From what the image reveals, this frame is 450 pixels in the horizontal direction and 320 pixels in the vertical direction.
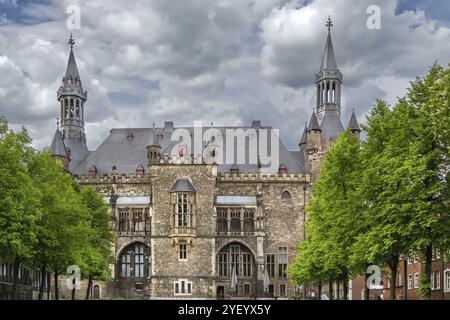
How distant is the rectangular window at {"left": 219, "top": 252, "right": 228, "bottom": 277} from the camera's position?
298 feet

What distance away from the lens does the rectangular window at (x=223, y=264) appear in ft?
298

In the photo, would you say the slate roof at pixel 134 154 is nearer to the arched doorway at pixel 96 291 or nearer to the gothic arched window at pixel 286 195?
the gothic arched window at pixel 286 195

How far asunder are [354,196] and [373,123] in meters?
4.92

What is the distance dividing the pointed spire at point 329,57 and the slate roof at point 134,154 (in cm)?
1241

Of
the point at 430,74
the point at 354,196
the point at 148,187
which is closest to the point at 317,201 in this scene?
the point at 354,196

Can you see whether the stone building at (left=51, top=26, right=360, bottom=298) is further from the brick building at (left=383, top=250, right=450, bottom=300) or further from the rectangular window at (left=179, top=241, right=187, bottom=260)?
the brick building at (left=383, top=250, right=450, bottom=300)

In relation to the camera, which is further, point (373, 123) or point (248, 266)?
point (248, 266)

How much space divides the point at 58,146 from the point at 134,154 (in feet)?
34.2

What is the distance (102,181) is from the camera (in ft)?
313

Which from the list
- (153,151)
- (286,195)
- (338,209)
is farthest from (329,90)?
(338,209)
